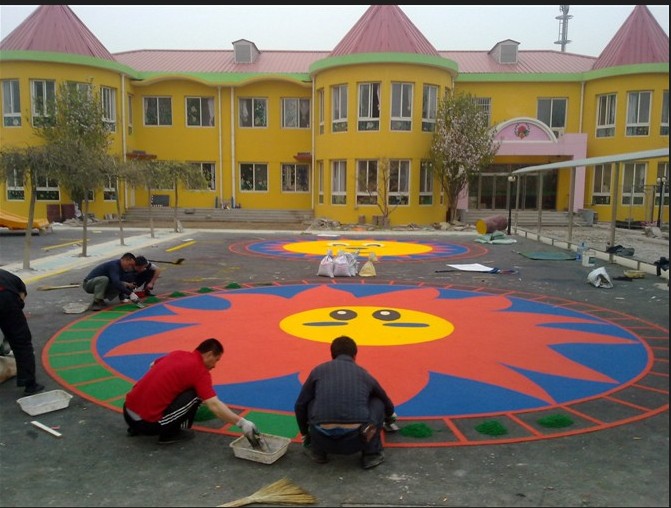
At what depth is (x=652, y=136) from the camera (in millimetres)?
32719

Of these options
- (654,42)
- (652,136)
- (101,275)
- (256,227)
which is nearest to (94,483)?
(101,275)

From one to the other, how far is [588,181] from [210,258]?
2506cm

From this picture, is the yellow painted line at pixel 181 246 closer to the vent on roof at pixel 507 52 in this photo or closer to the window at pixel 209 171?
the window at pixel 209 171

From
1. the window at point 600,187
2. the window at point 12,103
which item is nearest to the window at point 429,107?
the window at point 600,187

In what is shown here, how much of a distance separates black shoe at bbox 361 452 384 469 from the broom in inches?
25.2

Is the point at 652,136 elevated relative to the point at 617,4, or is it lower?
elevated

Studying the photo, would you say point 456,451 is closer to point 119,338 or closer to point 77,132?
point 119,338

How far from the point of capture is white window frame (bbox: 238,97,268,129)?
35719 millimetres

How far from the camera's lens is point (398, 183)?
3136 centimetres

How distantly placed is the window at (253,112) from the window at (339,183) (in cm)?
624

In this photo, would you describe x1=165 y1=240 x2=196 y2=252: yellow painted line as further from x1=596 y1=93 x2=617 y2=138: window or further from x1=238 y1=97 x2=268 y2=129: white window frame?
x1=596 y1=93 x2=617 y2=138: window

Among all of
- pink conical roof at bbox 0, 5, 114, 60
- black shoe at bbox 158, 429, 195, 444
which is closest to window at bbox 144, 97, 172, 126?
pink conical roof at bbox 0, 5, 114, 60

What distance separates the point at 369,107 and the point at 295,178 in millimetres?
7338

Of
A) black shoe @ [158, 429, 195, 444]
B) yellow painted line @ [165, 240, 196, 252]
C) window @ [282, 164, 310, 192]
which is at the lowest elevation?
black shoe @ [158, 429, 195, 444]
